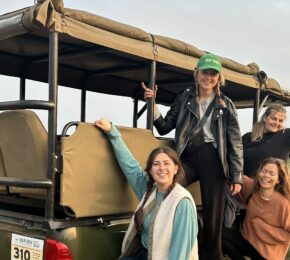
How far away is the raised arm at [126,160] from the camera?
9.64ft

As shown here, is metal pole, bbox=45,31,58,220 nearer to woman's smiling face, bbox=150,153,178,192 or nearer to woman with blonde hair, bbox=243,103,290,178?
woman's smiling face, bbox=150,153,178,192

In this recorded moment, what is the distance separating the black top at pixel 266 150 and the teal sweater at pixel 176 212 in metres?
1.37

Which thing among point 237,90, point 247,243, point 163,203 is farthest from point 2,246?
point 237,90

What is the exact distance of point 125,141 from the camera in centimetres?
309

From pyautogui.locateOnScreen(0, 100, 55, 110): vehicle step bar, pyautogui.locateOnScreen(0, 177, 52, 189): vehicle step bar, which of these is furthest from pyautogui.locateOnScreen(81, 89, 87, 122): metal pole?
pyautogui.locateOnScreen(0, 177, 52, 189): vehicle step bar

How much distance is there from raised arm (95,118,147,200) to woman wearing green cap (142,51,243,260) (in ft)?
1.36

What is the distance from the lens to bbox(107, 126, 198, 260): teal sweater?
265cm

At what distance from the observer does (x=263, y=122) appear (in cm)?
414

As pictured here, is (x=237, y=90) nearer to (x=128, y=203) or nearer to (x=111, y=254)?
(x=128, y=203)

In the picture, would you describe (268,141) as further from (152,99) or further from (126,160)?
(126,160)

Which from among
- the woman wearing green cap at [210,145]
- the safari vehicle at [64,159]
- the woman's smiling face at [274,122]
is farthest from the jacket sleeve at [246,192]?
the woman's smiling face at [274,122]

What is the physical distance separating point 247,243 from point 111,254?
1219 millimetres

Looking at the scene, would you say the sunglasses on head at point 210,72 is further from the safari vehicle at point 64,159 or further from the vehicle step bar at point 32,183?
the vehicle step bar at point 32,183

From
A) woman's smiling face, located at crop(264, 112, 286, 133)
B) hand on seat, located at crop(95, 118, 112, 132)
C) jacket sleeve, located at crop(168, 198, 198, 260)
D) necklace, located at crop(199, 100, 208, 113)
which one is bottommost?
jacket sleeve, located at crop(168, 198, 198, 260)
